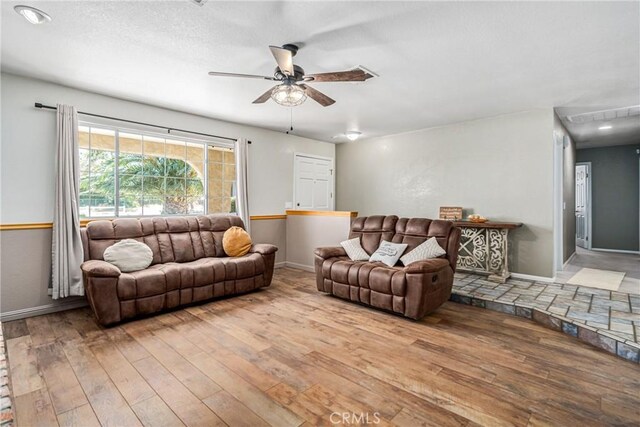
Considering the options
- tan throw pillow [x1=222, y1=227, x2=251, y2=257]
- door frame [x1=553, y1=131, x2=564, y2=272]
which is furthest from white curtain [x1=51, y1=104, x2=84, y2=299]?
door frame [x1=553, y1=131, x2=564, y2=272]

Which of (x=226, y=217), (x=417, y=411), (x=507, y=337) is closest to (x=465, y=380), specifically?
(x=417, y=411)

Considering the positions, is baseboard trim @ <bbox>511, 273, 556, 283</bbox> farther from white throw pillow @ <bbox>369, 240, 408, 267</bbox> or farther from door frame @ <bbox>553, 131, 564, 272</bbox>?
white throw pillow @ <bbox>369, 240, 408, 267</bbox>

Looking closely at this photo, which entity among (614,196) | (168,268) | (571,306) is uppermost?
(614,196)

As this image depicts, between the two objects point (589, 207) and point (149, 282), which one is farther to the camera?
point (589, 207)

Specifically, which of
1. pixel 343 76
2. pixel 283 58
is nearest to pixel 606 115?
pixel 343 76

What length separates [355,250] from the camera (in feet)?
13.4

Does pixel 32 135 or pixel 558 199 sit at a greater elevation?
pixel 32 135

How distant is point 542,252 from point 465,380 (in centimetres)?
319

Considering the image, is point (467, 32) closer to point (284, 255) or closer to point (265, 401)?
point (265, 401)

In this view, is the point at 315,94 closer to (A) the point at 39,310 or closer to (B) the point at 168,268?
(B) the point at 168,268

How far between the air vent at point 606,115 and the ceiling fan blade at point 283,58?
4569mm

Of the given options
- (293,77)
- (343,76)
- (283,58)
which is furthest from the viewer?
(293,77)

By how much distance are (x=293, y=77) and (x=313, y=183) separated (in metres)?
3.92

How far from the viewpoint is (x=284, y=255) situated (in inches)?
235
